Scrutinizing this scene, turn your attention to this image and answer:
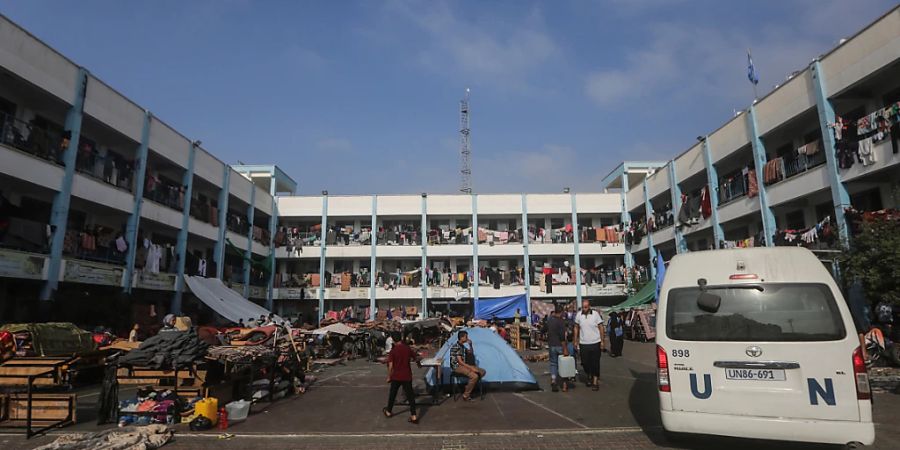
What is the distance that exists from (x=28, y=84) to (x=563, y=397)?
57.6 ft

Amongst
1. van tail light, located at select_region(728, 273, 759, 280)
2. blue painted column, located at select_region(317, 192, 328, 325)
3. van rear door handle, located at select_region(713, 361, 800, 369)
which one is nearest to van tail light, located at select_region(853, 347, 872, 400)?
van rear door handle, located at select_region(713, 361, 800, 369)

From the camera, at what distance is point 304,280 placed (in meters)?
32.4

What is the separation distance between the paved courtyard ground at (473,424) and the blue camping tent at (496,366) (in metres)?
0.31

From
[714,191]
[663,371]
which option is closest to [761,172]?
[714,191]

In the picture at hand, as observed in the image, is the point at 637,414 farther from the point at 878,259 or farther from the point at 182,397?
the point at 878,259

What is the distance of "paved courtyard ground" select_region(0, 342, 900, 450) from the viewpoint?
5945 millimetres

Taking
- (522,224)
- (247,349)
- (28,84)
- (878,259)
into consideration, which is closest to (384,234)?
(522,224)

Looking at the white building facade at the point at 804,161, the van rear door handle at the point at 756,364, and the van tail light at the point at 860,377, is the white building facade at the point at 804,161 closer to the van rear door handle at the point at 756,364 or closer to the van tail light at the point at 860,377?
the van tail light at the point at 860,377

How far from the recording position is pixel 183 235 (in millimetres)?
22188

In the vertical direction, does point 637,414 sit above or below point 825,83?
below

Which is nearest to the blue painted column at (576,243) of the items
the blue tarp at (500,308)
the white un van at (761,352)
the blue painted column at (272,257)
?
the blue tarp at (500,308)

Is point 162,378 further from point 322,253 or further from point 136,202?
point 322,253

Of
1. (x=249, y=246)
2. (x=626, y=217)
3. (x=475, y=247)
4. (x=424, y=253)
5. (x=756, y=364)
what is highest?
(x=626, y=217)

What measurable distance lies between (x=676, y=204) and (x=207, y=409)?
25.5 meters
